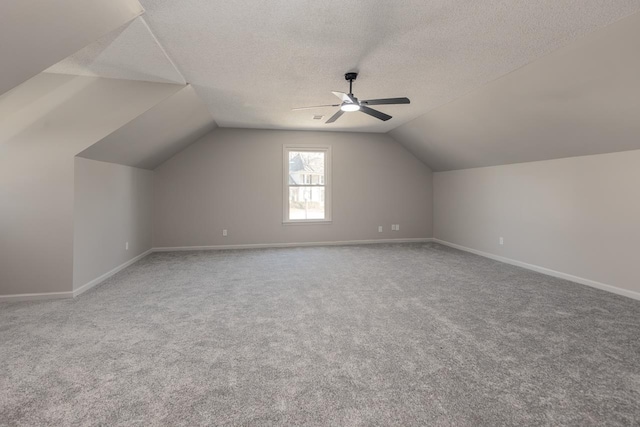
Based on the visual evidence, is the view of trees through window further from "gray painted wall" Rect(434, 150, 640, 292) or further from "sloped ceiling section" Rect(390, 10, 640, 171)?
"gray painted wall" Rect(434, 150, 640, 292)

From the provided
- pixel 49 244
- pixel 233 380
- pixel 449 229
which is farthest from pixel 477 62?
pixel 49 244

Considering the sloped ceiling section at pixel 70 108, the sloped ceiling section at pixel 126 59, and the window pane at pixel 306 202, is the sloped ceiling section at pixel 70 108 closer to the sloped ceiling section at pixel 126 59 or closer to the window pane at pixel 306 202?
the sloped ceiling section at pixel 126 59

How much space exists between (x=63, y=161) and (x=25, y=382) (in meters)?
2.30

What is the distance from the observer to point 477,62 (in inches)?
118

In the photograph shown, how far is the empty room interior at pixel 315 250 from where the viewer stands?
174 centimetres

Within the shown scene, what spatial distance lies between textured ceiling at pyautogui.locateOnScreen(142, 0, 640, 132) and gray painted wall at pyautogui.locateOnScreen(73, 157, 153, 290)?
171 cm

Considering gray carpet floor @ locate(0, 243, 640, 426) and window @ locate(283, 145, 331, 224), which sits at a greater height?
window @ locate(283, 145, 331, 224)

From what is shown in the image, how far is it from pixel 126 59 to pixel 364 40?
7.32ft

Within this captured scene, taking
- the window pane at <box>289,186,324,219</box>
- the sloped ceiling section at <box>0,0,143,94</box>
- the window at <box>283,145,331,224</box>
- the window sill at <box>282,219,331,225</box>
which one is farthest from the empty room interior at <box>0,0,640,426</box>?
the window pane at <box>289,186,324,219</box>

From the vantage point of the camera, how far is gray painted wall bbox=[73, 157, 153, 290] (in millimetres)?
3367

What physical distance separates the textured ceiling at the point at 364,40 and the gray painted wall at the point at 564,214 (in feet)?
5.83

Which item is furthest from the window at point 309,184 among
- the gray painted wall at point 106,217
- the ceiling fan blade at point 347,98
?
the ceiling fan blade at point 347,98

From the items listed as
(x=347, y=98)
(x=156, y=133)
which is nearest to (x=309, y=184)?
(x=156, y=133)

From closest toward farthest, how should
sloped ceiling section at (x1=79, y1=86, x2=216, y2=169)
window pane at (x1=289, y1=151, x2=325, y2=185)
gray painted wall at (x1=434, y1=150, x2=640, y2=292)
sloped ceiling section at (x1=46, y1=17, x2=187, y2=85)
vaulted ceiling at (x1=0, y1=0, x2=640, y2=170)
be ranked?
vaulted ceiling at (x1=0, y1=0, x2=640, y2=170) → sloped ceiling section at (x1=46, y1=17, x2=187, y2=85) → gray painted wall at (x1=434, y1=150, x2=640, y2=292) → sloped ceiling section at (x1=79, y1=86, x2=216, y2=169) → window pane at (x1=289, y1=151, x2=325, y2=185)
